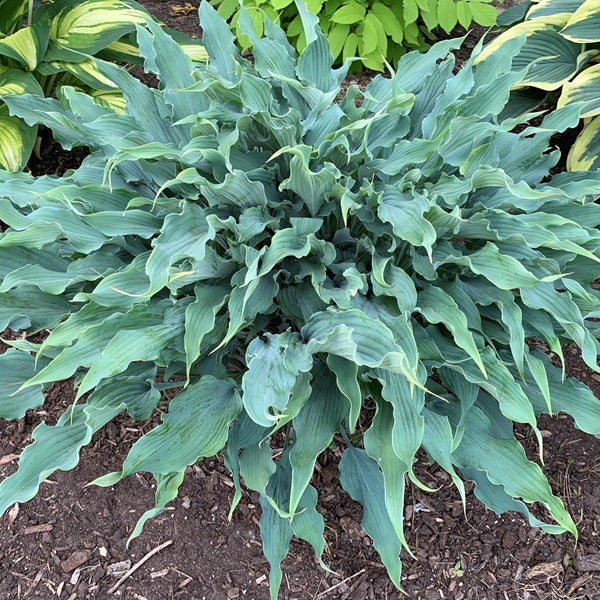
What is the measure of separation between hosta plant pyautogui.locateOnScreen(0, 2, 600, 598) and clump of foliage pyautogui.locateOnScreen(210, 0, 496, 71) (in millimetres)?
1210

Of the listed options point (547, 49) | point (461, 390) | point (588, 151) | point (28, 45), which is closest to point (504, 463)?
point (461, 390)

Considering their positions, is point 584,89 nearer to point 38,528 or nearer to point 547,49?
point 547,49

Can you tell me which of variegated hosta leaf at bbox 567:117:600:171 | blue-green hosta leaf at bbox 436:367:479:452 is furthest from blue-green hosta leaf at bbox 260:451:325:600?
variegated hosta leaf at bbox 567:117:600:171

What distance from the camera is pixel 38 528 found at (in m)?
2.16

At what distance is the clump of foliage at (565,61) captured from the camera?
9.64 ft

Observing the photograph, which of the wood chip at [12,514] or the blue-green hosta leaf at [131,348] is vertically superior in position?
the blue-green hosta leaf at [131,348]

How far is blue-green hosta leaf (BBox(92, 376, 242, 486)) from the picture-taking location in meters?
1.64

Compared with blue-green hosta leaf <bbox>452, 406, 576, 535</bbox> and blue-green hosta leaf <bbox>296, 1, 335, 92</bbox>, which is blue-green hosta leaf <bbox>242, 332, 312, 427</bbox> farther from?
blue-green hosta leaf <bbox>296, 1, 335, 92</bbox>

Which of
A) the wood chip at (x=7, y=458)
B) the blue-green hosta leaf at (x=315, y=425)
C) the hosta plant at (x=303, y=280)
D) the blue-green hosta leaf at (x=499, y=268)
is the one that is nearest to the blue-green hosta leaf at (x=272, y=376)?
the hosta plant at (x=303, y=280)

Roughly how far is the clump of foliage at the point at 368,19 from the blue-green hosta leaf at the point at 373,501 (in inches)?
79.7

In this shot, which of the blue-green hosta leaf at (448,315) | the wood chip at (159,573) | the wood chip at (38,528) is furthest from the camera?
the wood chip at (38,528)

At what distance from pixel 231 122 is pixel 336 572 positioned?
4.72 ft

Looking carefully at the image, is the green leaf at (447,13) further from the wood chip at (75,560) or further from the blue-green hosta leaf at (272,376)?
the wood chip at (75,560)

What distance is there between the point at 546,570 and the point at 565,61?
2407 mm
